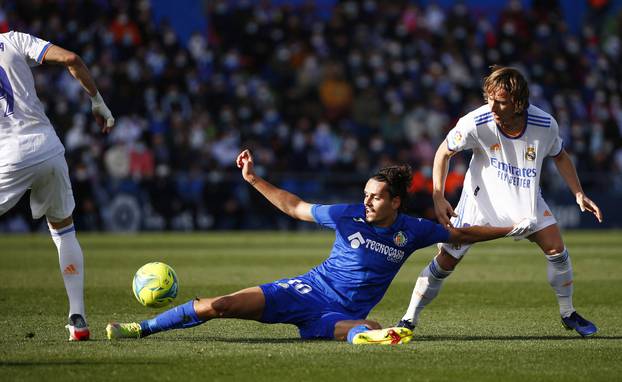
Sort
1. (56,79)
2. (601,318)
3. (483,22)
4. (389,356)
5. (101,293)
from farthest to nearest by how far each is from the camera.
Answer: (483,22)
(56,79)
(101,293)
(601,318)
(389,356)

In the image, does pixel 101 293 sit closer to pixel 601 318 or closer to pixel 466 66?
pixel 601 318

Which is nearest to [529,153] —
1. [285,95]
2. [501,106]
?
[501,106]

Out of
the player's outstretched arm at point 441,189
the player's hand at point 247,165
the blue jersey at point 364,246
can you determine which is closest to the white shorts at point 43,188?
the player's hand at point 247,165

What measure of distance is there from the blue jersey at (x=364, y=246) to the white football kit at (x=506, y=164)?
57cm

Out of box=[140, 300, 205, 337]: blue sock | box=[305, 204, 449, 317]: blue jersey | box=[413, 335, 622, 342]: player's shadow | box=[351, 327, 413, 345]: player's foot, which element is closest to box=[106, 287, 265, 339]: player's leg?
box=[140, 300, 205, 337]: blue sock

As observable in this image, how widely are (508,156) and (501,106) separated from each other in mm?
486

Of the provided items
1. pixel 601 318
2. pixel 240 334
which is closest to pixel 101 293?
pixel 240 334

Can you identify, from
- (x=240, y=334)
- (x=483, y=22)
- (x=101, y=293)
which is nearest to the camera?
(x=240, y=334)

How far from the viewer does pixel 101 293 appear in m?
11.7

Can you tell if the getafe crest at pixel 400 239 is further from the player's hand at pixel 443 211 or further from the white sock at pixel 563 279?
the white sock at pixel 563 279

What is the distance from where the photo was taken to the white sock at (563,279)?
28.2 ft

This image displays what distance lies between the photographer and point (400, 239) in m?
7.87

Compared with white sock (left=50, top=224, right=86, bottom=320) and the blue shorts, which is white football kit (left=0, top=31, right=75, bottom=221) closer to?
white sock (left=50, top=224, right=86, bottom=320)

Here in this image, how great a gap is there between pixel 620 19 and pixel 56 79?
58.8 feet
